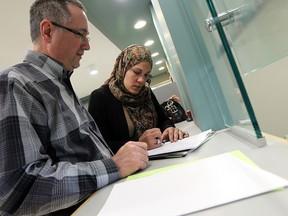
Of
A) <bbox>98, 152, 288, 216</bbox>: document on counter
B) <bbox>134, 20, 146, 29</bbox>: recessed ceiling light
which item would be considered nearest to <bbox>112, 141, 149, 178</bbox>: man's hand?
<bbox>98, 152, 288, 216</bbox>: document on counter

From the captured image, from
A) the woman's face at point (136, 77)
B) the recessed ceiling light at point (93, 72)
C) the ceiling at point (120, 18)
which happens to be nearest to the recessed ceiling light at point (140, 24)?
the ceiling at point (120, 18)

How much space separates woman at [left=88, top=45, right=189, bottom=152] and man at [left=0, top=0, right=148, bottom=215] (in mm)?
443

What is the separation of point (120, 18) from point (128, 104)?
4.91ft

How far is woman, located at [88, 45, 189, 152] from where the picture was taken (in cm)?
132

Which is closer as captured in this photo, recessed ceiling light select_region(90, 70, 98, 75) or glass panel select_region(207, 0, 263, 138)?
glass panel select_region(207, 0, 263, 138)

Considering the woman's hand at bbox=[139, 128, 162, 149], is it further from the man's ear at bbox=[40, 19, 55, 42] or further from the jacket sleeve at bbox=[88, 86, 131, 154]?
the man's ear at bbox=[40, 19, 55, 42]

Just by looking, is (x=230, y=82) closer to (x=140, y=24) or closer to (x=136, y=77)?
(x=136, y=77)

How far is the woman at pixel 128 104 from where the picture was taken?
1319 mm

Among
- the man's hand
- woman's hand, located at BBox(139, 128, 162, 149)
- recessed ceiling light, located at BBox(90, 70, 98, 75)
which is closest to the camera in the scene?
the man's hand

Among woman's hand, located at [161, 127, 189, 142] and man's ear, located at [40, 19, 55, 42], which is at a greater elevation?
man's ear, located at [40, 19, 55, 42]

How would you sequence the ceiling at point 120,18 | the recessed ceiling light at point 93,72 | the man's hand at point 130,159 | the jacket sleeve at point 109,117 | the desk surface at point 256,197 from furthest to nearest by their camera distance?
the recessed ceiling light at point 93,72 < the ceiling at point 120,18 < the jacket sleeve at point 109,117 < the man's hand at point 130,159 < the desk surface at point 256,197

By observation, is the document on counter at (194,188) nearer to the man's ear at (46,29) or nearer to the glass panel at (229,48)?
the glass panel at (229,48)

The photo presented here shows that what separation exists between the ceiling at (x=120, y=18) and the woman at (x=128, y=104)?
93 centimetres

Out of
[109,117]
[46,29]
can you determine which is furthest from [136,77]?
[46,29]
